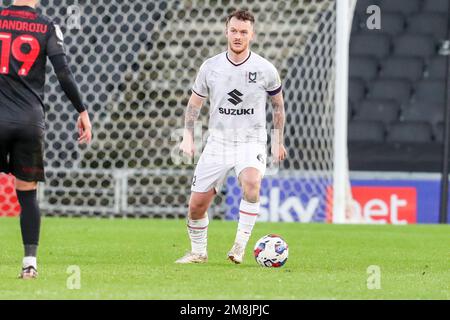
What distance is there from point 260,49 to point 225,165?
20.5 feet

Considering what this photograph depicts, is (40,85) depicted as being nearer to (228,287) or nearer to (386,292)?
(228,287)

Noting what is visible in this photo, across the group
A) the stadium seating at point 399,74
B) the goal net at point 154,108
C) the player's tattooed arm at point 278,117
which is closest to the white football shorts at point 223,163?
the player's tattooed arm at point 278,117

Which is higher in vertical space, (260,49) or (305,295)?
(260,49)

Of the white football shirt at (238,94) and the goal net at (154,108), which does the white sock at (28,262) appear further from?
the goal net at (154,108)

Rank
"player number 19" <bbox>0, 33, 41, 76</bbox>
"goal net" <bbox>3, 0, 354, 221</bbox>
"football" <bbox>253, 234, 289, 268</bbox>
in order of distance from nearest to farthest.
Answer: "player number 19" <bbox>0, 33, 41, 76</bbox> < "football" <bbox>253, 234, 289, 268</bbox> < "goal net" <bbox>3, 0, 354, 221</bbox>

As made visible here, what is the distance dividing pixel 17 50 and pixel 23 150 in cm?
55

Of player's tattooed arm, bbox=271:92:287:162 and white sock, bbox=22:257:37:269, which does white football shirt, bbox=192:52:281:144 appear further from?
white sock, bbox=22:257:37:269

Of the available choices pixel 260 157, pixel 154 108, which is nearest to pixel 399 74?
pixel 154 108

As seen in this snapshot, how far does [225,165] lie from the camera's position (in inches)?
320

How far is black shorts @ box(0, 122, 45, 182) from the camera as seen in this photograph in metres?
6.61

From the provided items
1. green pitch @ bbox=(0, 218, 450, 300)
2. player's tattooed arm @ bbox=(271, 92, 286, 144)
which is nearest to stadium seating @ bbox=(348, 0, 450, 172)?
green pitch @ bbox=(0, 218, 450, 300)

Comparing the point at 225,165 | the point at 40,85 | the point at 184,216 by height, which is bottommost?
the point at 184,216

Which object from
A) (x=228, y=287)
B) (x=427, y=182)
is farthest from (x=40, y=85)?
Answer: (x=427, y=182)
